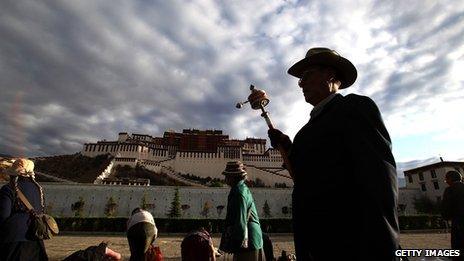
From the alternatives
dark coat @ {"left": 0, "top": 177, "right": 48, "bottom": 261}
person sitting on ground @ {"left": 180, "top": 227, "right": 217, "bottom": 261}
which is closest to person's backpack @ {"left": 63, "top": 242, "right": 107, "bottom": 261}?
dark coat @ {"left": 0, "top": 177, "right": 48, "bottom": 261}

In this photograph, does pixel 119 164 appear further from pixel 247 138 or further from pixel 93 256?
pixel 93 256

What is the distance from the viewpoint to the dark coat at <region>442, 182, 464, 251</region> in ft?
15.3

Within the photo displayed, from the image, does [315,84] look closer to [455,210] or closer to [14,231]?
[14,231]

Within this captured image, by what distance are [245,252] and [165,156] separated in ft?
286

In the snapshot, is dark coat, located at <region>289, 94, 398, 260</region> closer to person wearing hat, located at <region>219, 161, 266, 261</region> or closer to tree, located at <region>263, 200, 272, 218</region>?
person wearing hat, located at <region>219, 161, 266, 261</region>

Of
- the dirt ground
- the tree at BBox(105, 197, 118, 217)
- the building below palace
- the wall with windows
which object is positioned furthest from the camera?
the wall with windows

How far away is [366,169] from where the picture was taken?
154cm

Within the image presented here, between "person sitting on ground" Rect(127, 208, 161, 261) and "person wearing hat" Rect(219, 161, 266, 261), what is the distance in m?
1.03

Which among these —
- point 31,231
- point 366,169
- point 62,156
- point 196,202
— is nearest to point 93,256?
point 31,231

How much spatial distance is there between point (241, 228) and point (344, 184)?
268 cm

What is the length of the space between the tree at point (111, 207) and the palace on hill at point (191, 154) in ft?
128

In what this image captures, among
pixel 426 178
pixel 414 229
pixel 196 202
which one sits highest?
pixel 426 178

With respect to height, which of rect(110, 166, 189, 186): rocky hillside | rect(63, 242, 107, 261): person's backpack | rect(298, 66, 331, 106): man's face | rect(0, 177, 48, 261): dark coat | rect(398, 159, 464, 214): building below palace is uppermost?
rect(110, 166, 189, 186): rocky hillside

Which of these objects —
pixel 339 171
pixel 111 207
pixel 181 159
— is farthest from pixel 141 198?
pixel 181 159
